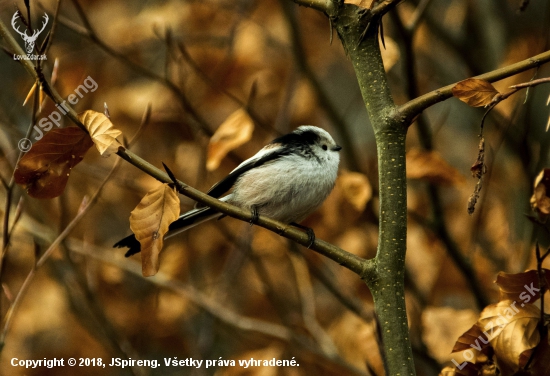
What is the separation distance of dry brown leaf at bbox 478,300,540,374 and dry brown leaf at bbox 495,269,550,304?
0.07 ft

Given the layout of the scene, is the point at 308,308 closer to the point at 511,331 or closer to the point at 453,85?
the point at 511,331

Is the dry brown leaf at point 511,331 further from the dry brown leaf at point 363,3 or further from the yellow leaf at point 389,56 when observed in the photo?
the yellow leaf at point 389,56

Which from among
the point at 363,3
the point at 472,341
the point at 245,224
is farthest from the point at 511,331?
the point at 245,224

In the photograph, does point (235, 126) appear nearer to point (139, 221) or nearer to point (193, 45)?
point (139, 221)

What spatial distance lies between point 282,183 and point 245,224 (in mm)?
1422

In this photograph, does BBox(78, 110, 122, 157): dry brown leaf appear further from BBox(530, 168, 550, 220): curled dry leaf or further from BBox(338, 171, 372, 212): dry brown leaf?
BBox(338, 171, 372, 212): dry brown leaf

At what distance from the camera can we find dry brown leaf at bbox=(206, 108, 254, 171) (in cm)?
308

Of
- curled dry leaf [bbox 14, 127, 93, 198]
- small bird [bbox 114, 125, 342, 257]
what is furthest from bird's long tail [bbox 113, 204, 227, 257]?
curled dry leaf [bbox 14, 127, 93, 198]

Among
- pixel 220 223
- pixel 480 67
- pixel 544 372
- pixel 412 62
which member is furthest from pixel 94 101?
pixel 544 372

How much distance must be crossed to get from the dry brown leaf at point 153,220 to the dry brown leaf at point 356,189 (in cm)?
179

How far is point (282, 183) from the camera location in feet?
10.5

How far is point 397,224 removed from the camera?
1.90 metres

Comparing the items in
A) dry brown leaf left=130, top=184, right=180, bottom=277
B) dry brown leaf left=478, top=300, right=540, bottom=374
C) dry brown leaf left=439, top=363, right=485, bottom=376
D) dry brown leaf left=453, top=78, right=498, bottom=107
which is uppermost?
dry brown leaf left=453, top=78, right=498, bottom=107

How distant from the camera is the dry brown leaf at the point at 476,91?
169 cm
